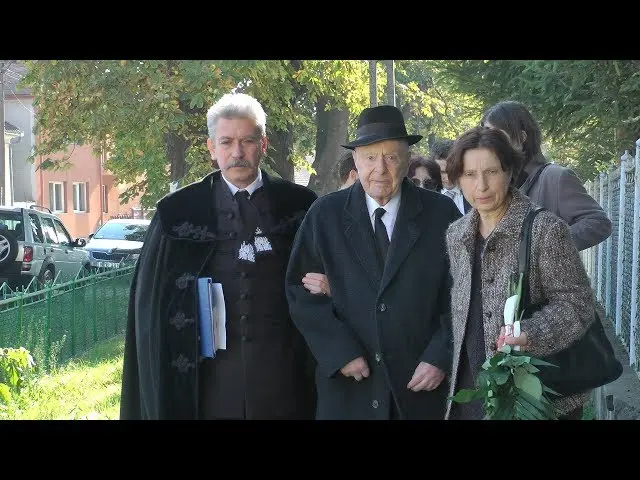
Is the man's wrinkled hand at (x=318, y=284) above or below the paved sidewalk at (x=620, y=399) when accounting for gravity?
above

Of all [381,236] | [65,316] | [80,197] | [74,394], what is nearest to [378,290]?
[381,236]

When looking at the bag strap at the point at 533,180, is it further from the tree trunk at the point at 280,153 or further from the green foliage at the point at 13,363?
the tree trunk at the point at 280,153

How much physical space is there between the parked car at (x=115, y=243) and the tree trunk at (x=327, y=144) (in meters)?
4.45

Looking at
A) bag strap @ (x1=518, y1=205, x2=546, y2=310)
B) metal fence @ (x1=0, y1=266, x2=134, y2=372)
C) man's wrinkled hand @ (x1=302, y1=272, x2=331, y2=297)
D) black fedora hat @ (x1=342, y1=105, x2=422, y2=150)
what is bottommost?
metal fence @ (x1=0, y1=266, x2=134, y2=372)

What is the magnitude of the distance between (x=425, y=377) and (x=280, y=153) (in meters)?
17.0

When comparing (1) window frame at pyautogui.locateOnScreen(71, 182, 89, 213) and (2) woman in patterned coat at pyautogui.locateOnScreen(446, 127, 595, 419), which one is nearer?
(2) woman in patterned coat at pyautogui.locateOnScreen(446, 127, 595, 419)

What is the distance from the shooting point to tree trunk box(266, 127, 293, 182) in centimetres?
2039

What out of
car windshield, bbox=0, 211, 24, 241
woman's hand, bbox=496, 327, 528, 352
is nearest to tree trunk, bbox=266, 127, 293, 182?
car windshield, bbox=0, 211, 24, 241

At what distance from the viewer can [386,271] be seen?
4.02 m

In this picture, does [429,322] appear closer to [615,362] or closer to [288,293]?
[288,293]

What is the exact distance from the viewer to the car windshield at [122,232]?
25328 millimetres

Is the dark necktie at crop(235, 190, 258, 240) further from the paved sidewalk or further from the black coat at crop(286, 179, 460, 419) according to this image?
the paved sidewalk

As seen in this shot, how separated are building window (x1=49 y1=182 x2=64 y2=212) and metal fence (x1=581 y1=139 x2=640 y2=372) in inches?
1587

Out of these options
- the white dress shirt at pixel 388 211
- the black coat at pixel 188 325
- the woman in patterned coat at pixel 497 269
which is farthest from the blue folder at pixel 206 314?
the woman in patterned coat at pixel 497 269
